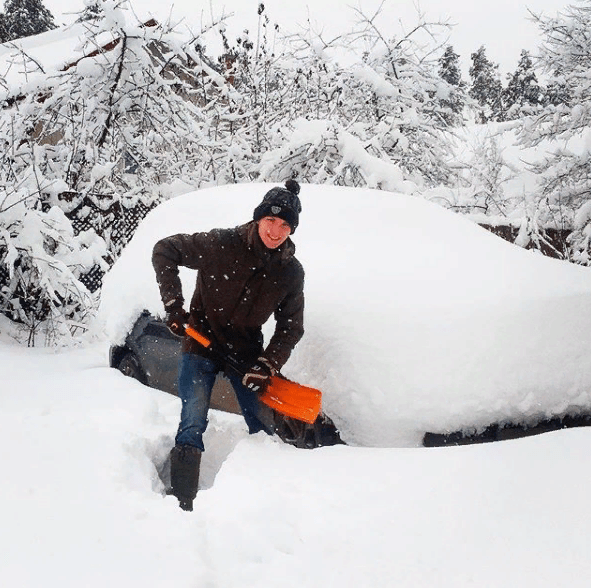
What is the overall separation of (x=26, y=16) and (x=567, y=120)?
94.8 feet

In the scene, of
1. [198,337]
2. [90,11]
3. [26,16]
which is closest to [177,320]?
[198,337]

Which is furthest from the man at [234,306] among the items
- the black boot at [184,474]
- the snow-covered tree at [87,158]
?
the snow-covered tree at [87,158]

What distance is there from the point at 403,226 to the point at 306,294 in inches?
32.5

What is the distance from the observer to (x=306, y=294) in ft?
8.68

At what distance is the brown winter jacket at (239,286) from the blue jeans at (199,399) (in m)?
0.09

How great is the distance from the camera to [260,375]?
2.40 m

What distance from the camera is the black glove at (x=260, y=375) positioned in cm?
240

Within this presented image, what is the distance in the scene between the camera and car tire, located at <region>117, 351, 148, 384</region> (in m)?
3.44

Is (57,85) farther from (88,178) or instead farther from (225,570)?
(225,570)

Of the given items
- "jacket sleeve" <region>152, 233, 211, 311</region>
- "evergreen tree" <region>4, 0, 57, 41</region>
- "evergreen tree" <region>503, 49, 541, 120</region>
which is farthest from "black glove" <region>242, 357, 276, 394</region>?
"evergreen tree" <region>503, 49, 541, 120</region>

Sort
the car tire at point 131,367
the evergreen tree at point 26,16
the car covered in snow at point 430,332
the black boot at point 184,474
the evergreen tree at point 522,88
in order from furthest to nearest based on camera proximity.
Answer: the evergreen tree at point 522,88 → the evergreen tree at point 26,16 → the car tire at point 131,367 → the black boot at point 184,474 → the car covered in snow at point 430,332

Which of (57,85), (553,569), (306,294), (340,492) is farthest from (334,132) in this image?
(553,569)

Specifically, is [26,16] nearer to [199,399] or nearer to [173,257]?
[173,257]

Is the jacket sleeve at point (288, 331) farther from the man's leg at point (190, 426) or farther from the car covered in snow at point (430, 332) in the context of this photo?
the man's leg at point (190, 426)
